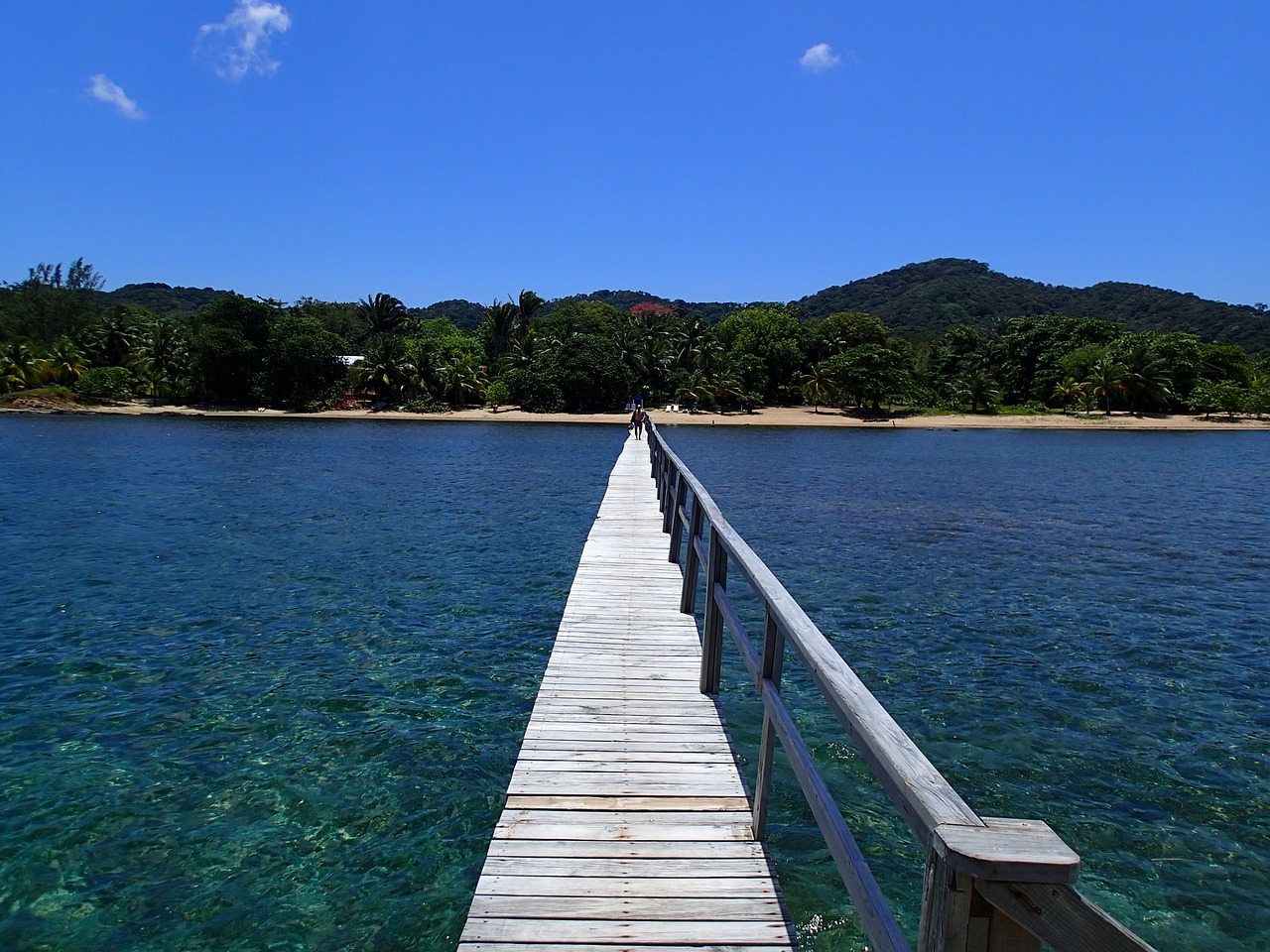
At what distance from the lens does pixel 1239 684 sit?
8719 millimetres

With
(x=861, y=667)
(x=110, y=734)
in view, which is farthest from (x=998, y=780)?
(x=110, y=734)

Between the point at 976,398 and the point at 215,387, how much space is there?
60.3 m

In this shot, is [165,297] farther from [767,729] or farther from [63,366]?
[767,729]

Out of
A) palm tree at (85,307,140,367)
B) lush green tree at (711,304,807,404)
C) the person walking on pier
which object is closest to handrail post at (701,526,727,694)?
the person walking on pier

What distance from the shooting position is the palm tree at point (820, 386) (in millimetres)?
66312

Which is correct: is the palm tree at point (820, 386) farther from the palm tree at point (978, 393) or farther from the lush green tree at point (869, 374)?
the palm tree at point (978, 393)

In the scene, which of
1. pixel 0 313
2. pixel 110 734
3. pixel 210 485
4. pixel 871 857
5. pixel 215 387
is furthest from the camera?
pixel 0 313

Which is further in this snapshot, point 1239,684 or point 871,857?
point 1239,684

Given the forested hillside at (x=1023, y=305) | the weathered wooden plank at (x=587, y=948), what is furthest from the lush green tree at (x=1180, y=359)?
the weathered wooden plank at (x=587, y=948)

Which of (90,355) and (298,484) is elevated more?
(90,355)

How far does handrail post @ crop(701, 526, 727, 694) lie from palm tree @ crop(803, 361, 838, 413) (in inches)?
2469

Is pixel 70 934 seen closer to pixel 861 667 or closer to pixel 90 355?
pixel 861 667

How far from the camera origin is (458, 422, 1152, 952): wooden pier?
1.73 metres

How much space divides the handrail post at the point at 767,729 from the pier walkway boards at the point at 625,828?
10cm
